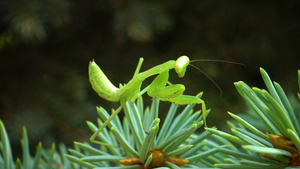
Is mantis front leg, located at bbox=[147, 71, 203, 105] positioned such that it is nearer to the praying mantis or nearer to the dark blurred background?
the praying mantis

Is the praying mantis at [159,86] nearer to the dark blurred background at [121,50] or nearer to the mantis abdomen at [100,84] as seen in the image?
the mantis abdomen at [100,84]

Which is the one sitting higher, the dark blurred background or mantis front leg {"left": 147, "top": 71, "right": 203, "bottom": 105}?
the dark blurred background

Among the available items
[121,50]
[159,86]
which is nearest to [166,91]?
[159,86]

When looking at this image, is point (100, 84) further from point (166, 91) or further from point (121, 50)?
point (121, 50)

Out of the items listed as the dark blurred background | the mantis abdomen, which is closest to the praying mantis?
the mantis abdomen

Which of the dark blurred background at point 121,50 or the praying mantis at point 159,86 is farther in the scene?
the dark blurred background at point 121,50

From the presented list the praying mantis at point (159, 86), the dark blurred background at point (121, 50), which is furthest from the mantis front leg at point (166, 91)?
the dark blurred background at point (121, 50)

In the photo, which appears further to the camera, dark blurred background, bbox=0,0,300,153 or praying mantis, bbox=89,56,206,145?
dark blurred background, bbox=0,0,300,153

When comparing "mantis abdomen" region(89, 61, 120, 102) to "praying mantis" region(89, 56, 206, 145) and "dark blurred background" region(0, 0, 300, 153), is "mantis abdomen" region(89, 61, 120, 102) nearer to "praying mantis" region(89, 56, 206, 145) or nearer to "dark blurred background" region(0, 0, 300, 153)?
"praying mantis" region(89, 56, 206, 145)
